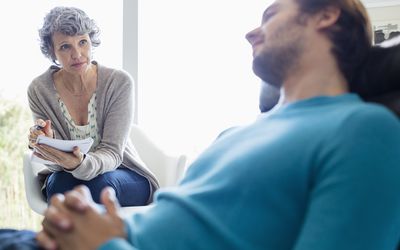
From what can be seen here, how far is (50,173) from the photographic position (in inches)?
80.5

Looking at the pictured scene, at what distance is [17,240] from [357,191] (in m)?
0.62

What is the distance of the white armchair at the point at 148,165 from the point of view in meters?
2.02

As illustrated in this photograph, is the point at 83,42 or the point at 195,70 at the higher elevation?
the point at 83,42

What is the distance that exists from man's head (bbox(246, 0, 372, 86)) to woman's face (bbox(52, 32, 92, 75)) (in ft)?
3.71

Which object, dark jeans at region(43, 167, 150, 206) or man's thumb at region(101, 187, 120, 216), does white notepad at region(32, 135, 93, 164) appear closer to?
dark jeans at region(43, 167, 150, 206)

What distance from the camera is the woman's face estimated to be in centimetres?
201

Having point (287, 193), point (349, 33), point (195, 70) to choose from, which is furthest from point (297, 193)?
point (195, 70)

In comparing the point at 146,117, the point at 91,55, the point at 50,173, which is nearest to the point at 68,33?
the point at 91,55

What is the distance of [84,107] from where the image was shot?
2078mm

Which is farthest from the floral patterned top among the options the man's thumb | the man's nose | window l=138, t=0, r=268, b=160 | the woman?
the man's thumb

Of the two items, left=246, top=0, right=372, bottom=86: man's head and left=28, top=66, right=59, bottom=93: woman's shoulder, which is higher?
left=246, top=0, right=372, bottom=86: man's head

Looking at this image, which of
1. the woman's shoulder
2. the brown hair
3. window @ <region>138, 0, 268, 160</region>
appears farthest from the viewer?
window @ <region>138, 0, 268, 160</region>

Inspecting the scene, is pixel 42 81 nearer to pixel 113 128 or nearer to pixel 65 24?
pixel 65 24

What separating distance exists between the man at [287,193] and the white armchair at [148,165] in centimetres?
102
